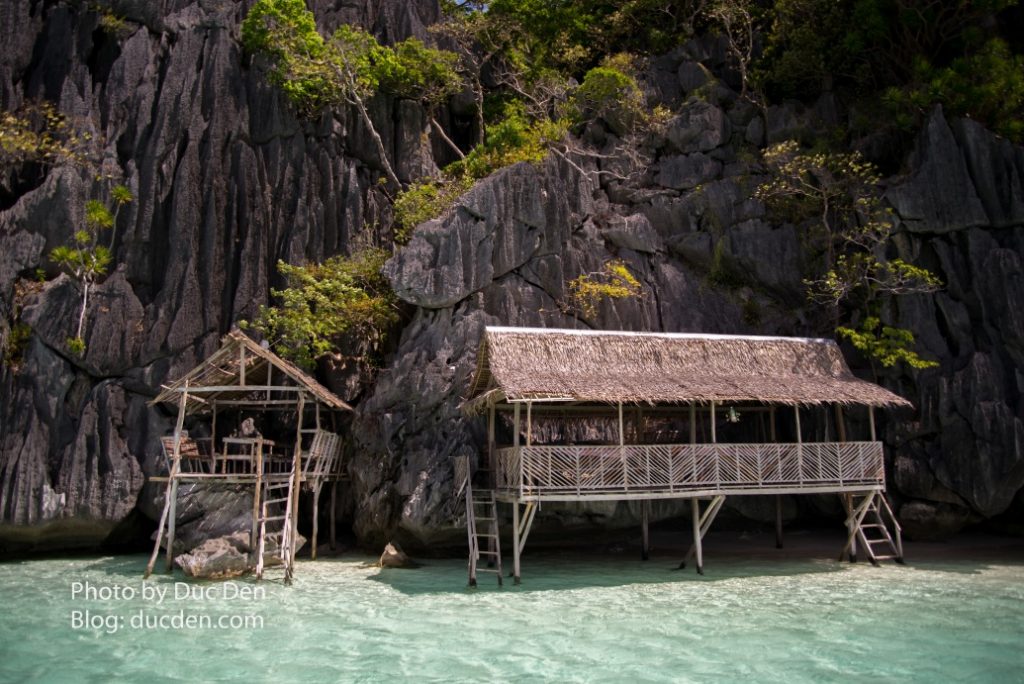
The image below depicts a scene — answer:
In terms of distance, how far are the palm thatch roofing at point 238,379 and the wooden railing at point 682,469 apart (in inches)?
197

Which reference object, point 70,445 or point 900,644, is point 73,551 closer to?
point 70,445

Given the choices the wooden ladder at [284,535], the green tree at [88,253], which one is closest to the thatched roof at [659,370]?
the wooden ladder at [284,535]

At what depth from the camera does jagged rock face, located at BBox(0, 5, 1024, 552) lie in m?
19.1

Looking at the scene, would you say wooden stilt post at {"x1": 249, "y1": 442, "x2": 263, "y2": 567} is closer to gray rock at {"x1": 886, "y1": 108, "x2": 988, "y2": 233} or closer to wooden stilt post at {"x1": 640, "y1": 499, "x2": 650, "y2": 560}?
wooden stilt post at {"x1": 640, "y1": 499, "x2": 650, "y2": 560}

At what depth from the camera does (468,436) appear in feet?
61.5

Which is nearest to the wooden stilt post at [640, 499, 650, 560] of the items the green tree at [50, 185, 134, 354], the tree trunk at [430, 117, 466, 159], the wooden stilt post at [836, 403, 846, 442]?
the wooden stilt post at [836, 403, 846, 442]

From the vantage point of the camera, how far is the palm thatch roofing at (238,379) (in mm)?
17531

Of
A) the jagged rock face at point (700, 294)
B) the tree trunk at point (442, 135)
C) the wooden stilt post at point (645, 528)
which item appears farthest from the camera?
the tree trunk at point (442, 135)

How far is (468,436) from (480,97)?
13.2 meters

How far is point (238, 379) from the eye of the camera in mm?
19656

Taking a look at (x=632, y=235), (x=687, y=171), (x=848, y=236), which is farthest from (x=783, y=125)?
(x=632, y=235)

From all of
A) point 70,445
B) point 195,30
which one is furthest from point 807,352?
point 195,30

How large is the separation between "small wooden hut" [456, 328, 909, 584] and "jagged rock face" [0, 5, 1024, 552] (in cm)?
206

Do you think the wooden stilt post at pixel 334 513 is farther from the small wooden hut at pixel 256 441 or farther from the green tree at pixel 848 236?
the green tree at pixel 848 236
